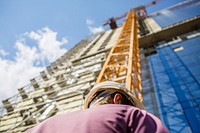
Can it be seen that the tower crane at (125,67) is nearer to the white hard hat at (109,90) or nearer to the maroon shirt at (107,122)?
the white hard hat at (109,90)

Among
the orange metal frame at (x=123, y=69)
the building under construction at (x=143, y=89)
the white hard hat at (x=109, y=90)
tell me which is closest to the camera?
the white hard hat at (x=109, y=90)

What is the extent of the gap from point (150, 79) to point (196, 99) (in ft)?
13.3

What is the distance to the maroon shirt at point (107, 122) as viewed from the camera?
1.56 m

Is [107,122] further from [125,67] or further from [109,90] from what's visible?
[125,67]

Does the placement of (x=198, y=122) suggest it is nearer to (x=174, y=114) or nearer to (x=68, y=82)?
(x=174, y=114)

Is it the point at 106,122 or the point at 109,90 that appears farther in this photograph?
the point at 109,90

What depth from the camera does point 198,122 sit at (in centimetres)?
811

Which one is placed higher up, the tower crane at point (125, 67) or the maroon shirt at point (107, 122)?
the maroon shirt at point (107, 122)

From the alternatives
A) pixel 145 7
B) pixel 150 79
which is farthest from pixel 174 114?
pixel 145 7

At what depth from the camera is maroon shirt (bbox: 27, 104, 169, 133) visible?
5.13ft

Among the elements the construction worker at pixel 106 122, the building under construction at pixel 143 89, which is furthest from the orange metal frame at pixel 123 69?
the construction worker at pixel 106 122

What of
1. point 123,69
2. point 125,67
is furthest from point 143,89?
point 125,67

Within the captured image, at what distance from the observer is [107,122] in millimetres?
1580

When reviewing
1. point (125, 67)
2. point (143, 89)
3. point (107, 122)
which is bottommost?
point (143, 89)
